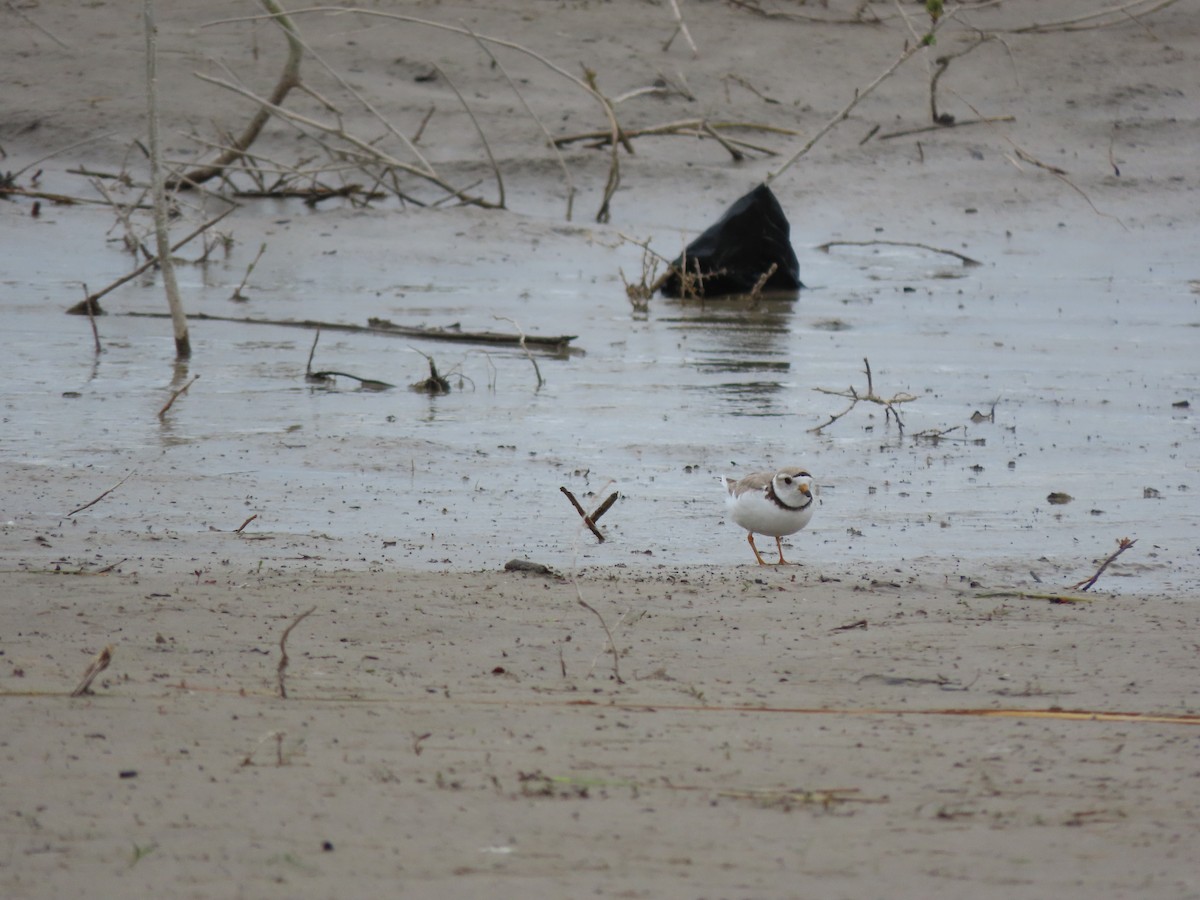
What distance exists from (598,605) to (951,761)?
1.59 metres

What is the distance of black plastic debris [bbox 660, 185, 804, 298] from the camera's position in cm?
1255

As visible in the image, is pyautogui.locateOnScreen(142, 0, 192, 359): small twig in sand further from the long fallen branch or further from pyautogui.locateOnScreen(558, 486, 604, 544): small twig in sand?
pyautogui.locateOnScreen(558, 486, 604, 544): small twig in sand

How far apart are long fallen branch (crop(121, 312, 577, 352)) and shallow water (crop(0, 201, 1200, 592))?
0.08 meters

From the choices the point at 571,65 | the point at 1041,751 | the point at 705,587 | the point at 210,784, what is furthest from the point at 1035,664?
the point at 571,65

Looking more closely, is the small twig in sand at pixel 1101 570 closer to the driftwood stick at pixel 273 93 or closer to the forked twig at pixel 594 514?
the forked twig at pixel 594 514

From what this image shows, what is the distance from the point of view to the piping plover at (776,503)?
564cm

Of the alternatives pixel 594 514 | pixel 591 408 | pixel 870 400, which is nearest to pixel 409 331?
pixel 591 408

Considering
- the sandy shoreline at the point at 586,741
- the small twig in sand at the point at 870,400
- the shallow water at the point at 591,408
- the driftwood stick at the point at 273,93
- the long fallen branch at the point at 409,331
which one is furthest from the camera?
Answer: the driftwood stick at the point at 273,93

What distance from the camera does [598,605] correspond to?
4805 millimetres

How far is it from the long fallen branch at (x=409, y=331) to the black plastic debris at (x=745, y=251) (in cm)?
286

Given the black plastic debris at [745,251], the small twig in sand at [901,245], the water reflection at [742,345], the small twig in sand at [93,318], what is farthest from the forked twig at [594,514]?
the small twig in sand at [901,245]

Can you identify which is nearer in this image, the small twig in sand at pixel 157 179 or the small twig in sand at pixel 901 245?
the small twig in sand at pixel 157 179

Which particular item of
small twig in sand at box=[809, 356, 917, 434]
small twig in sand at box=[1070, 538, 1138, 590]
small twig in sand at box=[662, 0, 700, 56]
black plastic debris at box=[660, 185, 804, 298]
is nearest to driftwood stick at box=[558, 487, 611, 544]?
small twig in sand at box=[1070, 538, 1138, 590]

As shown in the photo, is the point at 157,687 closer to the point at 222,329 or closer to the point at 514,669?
the point at 514,669
